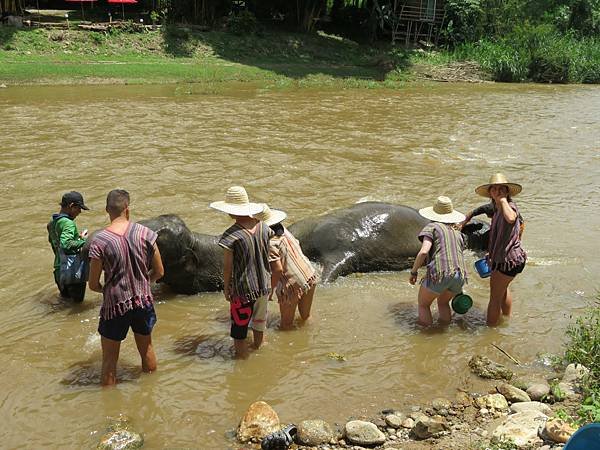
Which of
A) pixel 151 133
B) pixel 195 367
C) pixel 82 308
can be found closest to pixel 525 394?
pixel 195 367

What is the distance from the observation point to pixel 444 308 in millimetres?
6062

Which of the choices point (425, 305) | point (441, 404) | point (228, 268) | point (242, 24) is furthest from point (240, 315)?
point (242, 24)

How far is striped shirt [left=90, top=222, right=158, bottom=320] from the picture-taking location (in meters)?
4.50

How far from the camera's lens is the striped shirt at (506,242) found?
225 inches

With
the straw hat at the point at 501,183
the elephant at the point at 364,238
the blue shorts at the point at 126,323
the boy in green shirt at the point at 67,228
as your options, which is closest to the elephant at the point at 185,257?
the boy in green shirt at the point at 67,228

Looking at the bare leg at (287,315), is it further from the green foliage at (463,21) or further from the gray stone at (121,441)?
the green foliage at (463,21)

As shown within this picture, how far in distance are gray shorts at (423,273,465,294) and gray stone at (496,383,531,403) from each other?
1.18 meters

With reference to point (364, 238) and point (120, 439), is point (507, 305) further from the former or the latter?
point (120, 439)

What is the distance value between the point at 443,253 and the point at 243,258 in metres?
1.86

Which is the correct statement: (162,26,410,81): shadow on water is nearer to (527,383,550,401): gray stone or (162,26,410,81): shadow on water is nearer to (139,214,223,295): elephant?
(139,214,223,295): elephant

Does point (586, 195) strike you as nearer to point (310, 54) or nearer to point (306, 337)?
point (306, 337)

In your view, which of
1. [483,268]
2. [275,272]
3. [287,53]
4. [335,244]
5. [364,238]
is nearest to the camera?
[275,272]

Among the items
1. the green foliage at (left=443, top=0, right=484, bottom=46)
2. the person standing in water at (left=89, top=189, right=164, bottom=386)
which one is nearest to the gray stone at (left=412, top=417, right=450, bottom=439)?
the person standing in water at (left=89, top=189, right=164, bottom=386)

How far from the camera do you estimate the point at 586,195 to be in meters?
10.9
